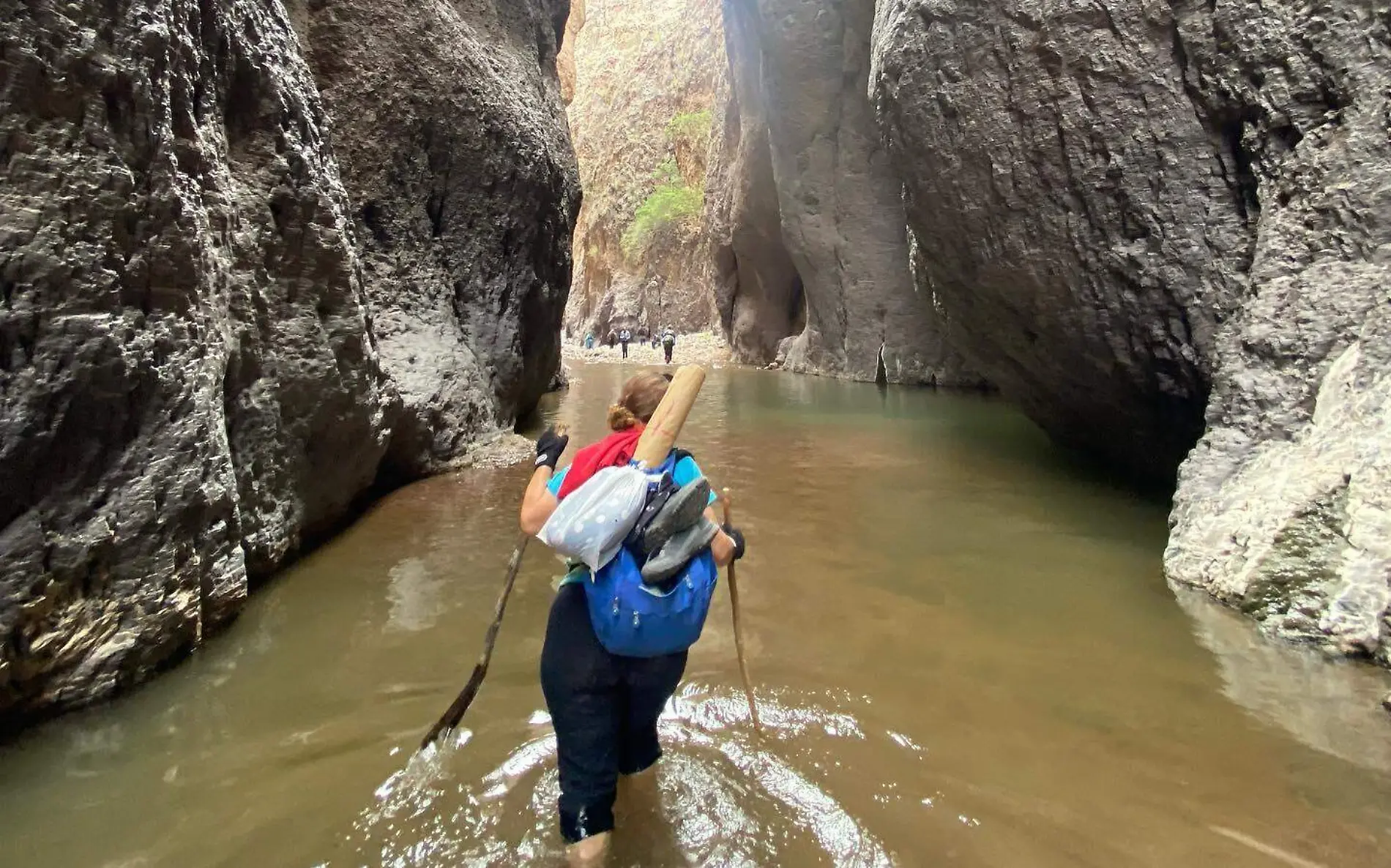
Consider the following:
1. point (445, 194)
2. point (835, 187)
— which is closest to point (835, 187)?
point (835, 187)

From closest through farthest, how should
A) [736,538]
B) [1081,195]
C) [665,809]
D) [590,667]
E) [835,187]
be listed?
[590,667]
[736,538]
[665,809]
[1081,195]
[835,187]

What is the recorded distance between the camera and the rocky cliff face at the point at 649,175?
3703 cm

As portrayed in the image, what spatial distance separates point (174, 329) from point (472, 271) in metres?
5.68

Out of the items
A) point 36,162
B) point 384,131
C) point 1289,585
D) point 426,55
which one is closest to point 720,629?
point 1289,585

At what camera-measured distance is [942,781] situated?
2479mm

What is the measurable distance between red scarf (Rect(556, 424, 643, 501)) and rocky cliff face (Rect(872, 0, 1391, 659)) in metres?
3.24

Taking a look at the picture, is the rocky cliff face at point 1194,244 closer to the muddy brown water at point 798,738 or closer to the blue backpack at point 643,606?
the muddy brown water at point 798,738

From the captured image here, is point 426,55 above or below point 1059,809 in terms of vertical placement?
above

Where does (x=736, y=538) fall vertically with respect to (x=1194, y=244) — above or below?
below

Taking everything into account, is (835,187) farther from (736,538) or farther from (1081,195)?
(736,538)

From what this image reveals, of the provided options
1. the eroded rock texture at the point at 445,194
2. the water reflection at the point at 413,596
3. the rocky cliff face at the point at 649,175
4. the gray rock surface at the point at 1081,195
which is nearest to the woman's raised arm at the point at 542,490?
the water reflection at the point at 413,596

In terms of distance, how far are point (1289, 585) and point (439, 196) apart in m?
7.95

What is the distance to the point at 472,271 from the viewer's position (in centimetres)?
880

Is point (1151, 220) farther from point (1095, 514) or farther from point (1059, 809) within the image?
point (1059, 809)
